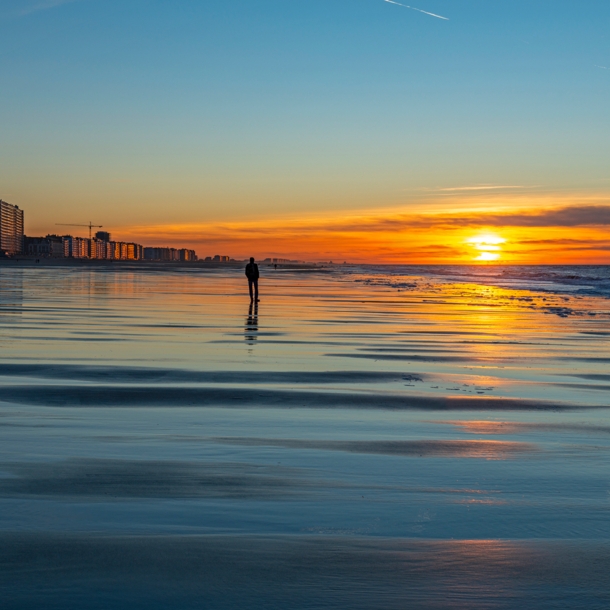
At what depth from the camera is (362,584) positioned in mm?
3791

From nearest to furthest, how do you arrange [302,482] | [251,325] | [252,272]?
[302,482] → [251,325] → [252,272]

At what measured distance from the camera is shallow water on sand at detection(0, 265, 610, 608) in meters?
3.80

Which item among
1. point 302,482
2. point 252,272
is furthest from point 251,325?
point 302,482

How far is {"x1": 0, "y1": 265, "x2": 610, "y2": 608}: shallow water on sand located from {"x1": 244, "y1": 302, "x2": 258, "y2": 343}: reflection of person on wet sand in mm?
3578

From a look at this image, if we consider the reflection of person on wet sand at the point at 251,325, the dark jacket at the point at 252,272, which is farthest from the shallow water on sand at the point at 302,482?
the dark jacket at the point at 252,272

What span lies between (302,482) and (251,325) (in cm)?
1436

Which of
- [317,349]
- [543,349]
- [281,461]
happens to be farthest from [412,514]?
[543,349]

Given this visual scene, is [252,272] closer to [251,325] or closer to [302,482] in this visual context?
[251,325]

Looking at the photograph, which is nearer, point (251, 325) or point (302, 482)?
point (302, 482)

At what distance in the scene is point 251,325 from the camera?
1986cm

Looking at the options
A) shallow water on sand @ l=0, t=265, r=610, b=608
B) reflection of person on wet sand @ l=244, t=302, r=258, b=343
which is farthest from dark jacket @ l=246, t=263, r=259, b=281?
shallow water on sand @ l=0, t=265, r=610, b=608

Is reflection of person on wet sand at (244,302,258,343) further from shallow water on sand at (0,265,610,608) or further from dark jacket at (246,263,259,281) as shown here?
shallow water on sand at (0,265,610,608)

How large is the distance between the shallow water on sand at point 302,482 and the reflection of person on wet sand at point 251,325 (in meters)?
3.58

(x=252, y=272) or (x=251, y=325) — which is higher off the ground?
(x=252, y=272)
